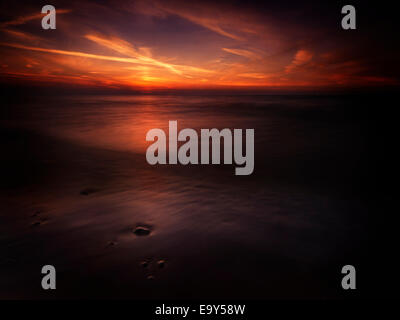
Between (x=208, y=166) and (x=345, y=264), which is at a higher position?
(x=208, y=166)

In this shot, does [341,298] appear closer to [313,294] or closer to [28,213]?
[313,294]

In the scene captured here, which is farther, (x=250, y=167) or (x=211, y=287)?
(x=250, y=167)

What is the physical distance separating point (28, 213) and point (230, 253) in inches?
132

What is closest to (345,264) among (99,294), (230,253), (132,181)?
(230,253)

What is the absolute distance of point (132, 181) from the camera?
5293 millimetres

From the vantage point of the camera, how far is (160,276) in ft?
8.59

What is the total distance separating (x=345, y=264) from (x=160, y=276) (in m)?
2.31

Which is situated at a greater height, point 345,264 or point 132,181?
point 132,181

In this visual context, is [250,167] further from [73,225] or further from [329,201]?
[73,225]
